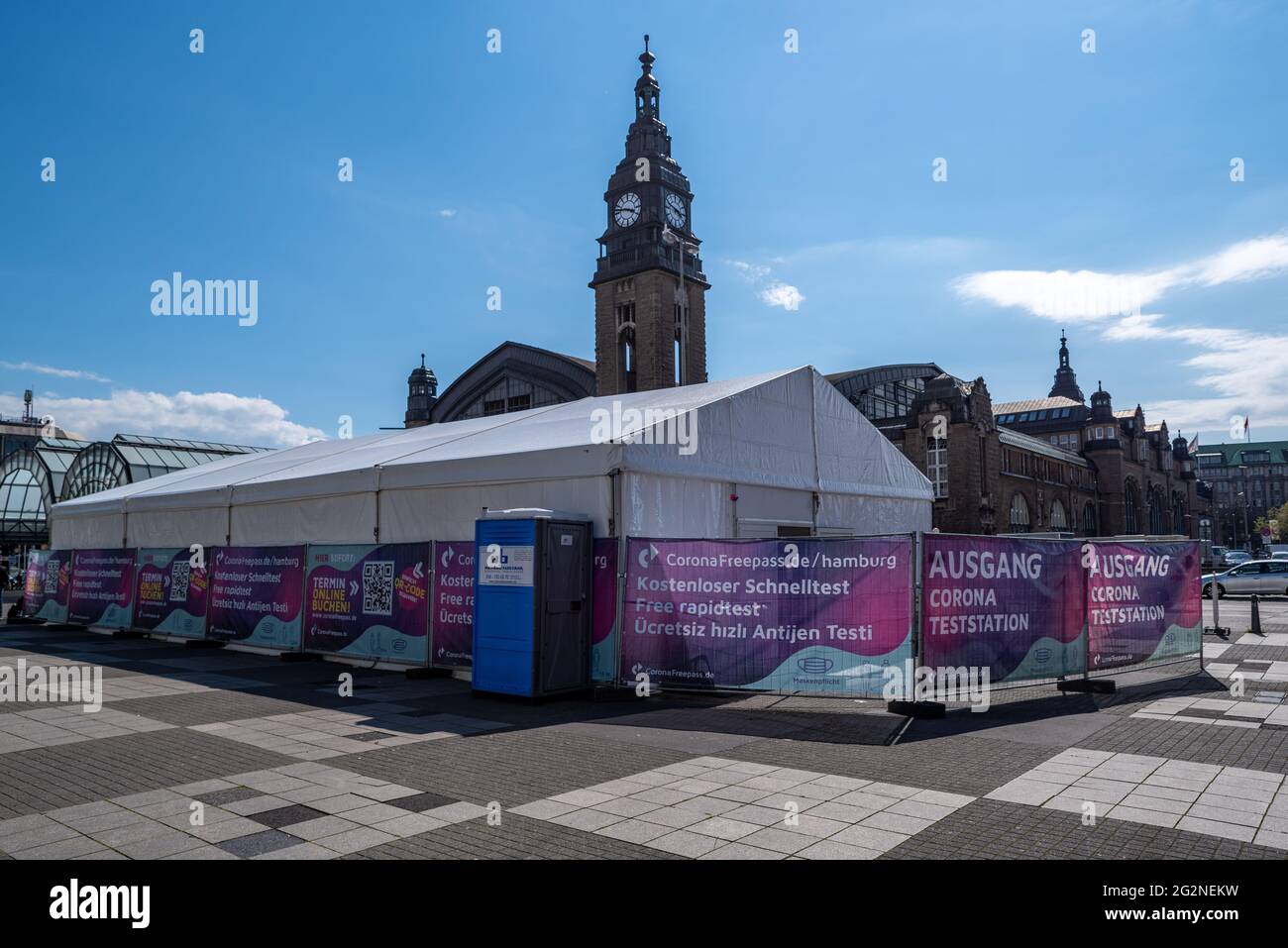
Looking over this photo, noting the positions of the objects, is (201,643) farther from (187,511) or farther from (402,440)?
(402,440)

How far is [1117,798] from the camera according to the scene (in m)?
6.13

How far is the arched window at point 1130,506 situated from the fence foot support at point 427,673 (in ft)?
262

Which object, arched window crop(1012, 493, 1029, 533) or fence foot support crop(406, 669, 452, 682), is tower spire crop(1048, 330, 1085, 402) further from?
fence foot support crop(406, 669, 452, 682)

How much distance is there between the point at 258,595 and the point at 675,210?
49.1m

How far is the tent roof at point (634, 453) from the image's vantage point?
42.0 ft

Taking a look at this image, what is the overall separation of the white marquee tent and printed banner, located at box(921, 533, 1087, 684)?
4149mm

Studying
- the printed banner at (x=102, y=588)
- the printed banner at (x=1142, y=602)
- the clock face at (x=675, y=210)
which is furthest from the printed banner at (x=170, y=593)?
the clock face at (x=675, y=210)

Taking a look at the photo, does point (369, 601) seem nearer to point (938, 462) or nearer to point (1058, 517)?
point (938, 462)

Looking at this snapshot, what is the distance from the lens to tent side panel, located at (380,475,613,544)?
11.9m

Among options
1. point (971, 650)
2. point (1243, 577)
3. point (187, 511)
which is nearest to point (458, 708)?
point (971, 650)

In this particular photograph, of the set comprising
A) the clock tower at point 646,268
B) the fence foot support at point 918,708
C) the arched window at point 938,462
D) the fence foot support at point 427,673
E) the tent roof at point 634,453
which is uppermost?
the clock tower at point 646,268

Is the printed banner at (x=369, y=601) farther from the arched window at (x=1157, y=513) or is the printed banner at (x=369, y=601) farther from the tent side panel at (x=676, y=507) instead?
the arched window at (x=1157, y=513)

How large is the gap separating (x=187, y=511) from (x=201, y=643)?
167 inches

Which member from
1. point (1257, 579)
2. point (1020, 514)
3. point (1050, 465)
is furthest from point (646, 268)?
point (1257, 579)
